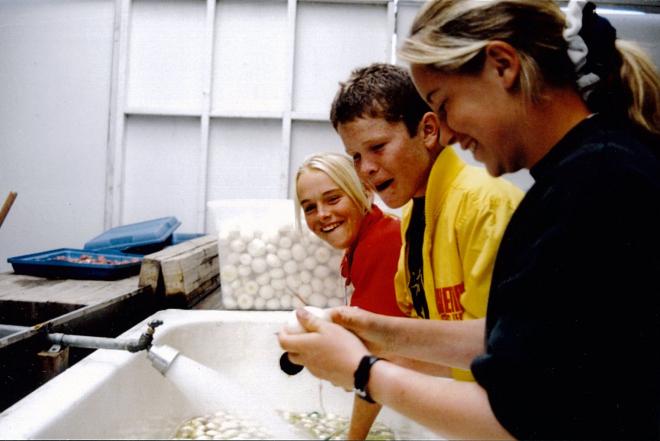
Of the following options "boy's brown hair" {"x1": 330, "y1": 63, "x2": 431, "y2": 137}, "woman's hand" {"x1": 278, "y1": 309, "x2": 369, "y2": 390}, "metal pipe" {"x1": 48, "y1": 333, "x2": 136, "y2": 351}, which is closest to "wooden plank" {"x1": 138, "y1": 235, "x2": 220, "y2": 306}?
"metal pipe" {"x1": 48, "y1": 333, "x2": 136, "y2": 351}

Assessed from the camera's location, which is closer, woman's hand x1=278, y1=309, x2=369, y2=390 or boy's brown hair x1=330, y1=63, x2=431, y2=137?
woman's hand x1=278, y1=309, x2=369, y2=390

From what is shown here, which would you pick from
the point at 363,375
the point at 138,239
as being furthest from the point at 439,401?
the point at 138,239

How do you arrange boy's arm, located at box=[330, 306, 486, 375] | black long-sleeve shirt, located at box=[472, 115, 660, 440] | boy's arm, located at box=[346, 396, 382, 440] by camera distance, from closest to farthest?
1. black long-sleeve shirt, located at box=[472, 115, 660, 440]
2. boy's arm, located at box=[330, 306, 486, 375]
3. boy's arm, located at box=[346, 396, 382, 440]

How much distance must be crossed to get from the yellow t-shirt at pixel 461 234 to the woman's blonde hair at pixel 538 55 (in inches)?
12.6

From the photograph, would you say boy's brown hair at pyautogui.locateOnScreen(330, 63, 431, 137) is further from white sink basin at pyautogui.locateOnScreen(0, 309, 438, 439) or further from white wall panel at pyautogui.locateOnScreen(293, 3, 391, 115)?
white wall panel at pyautogui.locateOnScreen(293, 3, 391, 115)

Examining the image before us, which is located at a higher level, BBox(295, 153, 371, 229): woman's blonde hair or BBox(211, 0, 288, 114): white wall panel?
BBox(211, 0, 288, 114): white wall panel

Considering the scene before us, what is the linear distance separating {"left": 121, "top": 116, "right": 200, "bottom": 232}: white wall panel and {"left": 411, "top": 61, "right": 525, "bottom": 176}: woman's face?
2.08 m

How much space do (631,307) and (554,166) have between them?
0.53ft

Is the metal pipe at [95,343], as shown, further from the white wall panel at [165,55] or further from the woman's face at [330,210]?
the white wall panel at [165,55]

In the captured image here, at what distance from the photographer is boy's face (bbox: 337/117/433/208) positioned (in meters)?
1.10

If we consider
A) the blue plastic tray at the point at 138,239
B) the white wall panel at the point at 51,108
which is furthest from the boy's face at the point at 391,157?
the white wall panel at the point at 51,108

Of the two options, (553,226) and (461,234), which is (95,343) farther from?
(553,226)

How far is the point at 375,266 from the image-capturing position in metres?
1.25

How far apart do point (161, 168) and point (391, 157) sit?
5.88ft
